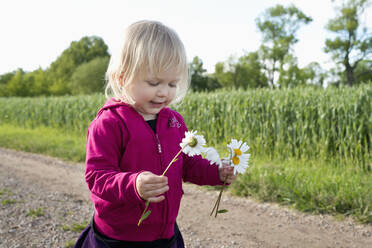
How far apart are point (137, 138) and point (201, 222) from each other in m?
2.17

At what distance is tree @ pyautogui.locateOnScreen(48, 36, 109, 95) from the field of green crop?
46.7 metres

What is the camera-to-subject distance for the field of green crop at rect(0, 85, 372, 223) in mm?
3664

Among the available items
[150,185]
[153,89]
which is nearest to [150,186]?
[150,185]

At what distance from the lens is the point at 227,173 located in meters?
1.51

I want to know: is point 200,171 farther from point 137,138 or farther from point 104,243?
point 104,243

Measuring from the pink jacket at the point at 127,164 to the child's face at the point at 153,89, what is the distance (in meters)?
0.09

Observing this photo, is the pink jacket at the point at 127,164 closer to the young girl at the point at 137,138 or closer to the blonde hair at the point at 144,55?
the young girl at the point at 137,138

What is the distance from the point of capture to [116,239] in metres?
1.43

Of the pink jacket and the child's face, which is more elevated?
the child's face

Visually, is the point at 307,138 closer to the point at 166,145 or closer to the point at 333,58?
the point at 166,145

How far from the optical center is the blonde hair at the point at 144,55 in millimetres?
1309

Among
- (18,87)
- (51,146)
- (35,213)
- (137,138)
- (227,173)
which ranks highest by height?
(18,87)

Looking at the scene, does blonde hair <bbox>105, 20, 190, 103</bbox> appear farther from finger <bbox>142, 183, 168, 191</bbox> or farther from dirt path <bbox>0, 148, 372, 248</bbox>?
dirt path <bbox>0, 148, 372, 248</bbox>

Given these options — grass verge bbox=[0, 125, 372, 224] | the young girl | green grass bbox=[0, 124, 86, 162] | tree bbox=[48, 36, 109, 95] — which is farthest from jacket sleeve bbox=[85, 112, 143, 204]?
tree bbox=[48, 36, 109, 95]
